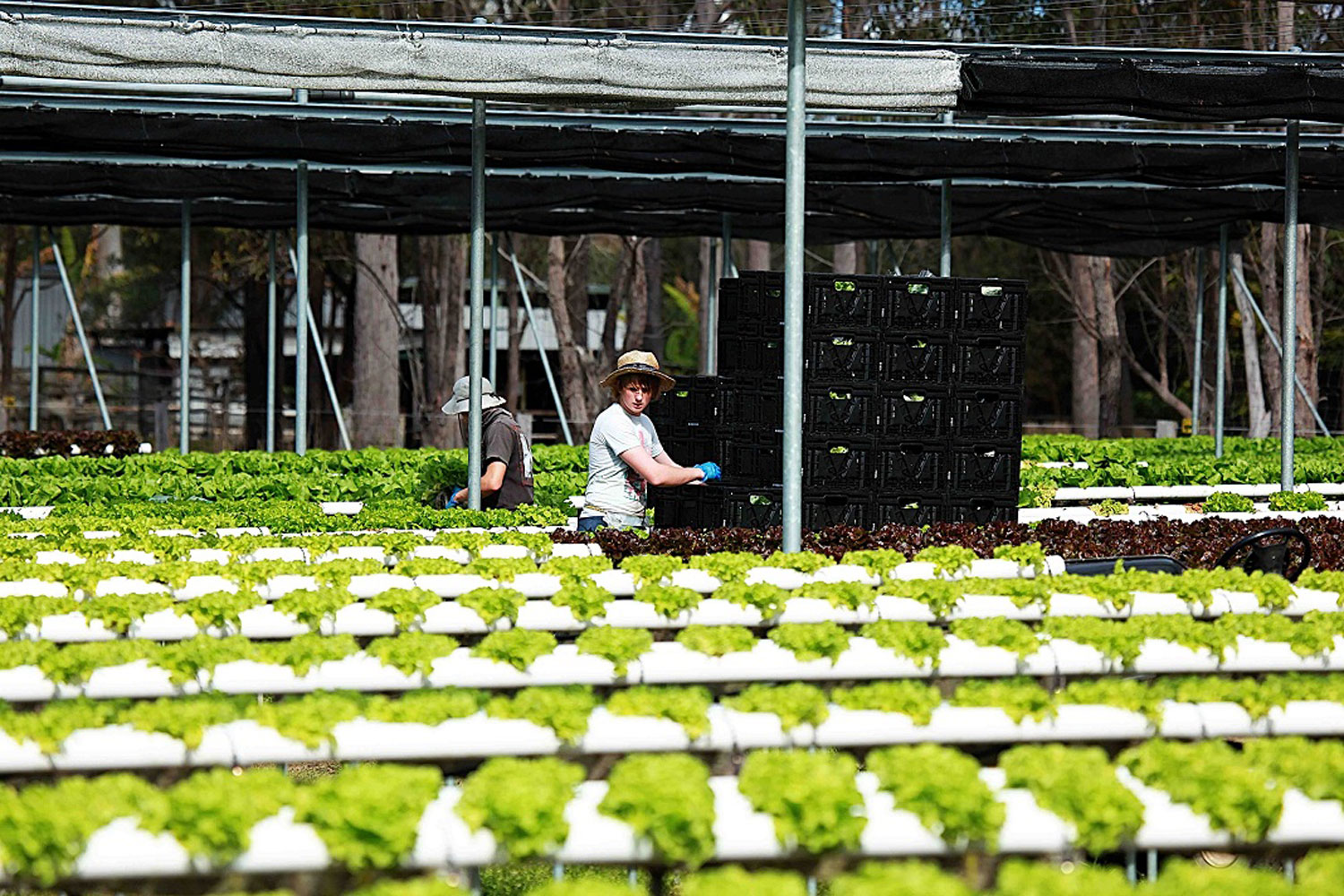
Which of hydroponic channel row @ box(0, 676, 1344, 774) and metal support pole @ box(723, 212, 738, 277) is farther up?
metal support pole @ box(723, 212, 738, 277)

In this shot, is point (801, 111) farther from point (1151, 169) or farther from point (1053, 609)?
point (1151, 169)

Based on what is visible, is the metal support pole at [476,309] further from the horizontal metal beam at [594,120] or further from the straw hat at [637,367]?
the horizontal metal beam at [594,120]

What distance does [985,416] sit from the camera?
30.0 feet

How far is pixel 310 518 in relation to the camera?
10.0 m

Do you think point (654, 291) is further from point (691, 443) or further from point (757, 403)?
point (757, 403)

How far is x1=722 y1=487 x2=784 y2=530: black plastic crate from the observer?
9.38m

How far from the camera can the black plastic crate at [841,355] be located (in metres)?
8.96

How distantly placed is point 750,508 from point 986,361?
1.59 m

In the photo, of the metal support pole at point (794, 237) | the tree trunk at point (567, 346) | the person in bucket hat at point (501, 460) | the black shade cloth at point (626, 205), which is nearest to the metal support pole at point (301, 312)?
the black shade cloth at point (626, 205)

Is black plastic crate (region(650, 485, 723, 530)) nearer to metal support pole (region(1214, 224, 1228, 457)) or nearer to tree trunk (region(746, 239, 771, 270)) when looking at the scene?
metal support pole (region(1214, 224, 1228, 457))

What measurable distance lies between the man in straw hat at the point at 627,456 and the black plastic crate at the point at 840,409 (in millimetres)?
616

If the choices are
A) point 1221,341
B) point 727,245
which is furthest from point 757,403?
point 1221,341

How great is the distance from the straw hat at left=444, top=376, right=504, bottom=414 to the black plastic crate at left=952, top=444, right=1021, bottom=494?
10.0ft

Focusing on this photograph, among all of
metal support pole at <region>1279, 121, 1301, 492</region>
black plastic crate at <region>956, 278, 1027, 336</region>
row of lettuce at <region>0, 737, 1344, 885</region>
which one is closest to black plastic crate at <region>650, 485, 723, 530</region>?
black plastic crate at <region>956, 278, 1027, 336</region>
